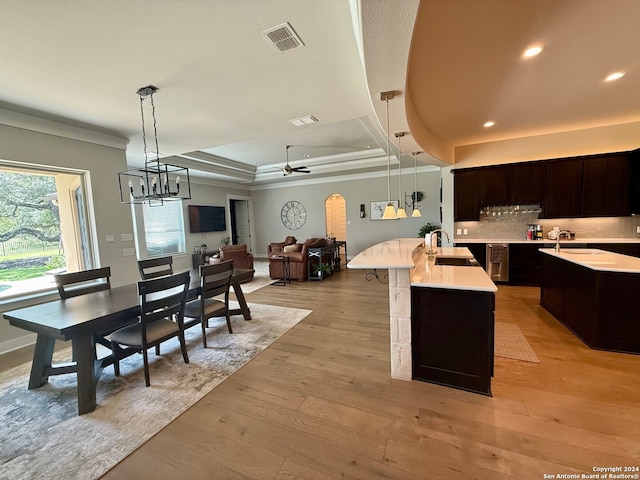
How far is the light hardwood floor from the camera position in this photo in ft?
4.94

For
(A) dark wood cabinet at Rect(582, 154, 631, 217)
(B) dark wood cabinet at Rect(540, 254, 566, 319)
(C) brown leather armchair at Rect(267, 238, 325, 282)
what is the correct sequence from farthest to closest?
(C) brown leather armchair at Rect(267, 238, 325, 282)
(A) dark wood cabinet at Rect(582, 154, 631, 217)
(B) dark wood cabinet at Rect(540, 254, 566, 319)

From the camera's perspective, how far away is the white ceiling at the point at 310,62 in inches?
68.0

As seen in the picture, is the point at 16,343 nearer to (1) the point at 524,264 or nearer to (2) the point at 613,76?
(2) the point at 613,76

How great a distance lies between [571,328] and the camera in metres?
3.02

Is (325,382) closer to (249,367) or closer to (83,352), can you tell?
(249,367)

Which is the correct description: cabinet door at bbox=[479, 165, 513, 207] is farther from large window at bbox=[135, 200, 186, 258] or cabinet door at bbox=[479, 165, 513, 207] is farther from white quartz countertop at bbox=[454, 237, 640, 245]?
large window at bbox=[135, 200, 186, 258]

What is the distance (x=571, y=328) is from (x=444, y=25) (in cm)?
344

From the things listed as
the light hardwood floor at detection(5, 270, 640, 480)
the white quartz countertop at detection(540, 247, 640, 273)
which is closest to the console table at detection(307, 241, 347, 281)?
the light hardwood floor at detection(5, 270, 640, 480)

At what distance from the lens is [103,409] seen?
2057mm

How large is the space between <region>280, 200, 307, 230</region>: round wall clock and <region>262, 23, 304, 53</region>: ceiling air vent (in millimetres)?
7147

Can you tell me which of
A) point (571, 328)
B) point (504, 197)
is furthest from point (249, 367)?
point (504, 197)

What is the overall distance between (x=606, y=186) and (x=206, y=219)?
9.15 meters

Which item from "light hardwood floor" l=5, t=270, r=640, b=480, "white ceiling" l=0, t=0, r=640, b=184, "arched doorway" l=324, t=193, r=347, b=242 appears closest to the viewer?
"light hardwood floor" l=5, t=270, r=640, b=480

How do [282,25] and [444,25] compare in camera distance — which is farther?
[444,25]
